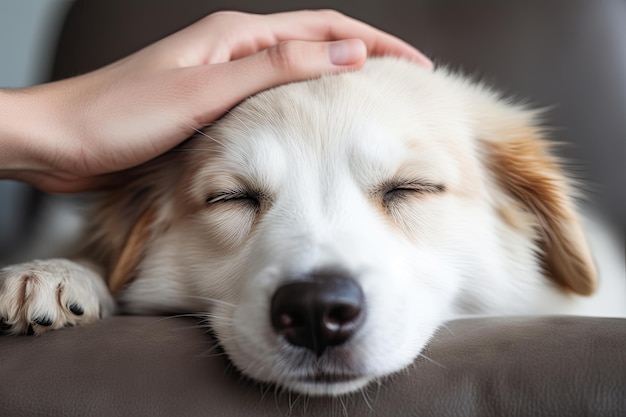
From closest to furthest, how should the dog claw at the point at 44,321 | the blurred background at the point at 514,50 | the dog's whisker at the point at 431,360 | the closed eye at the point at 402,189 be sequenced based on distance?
the dog's whisker at the point at 431,360 → the dog claw at the point at 44,321 → the closed eye at the point at 402,189 → the blurred background at the point at 514,50

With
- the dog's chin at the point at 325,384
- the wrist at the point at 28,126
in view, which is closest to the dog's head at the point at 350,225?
the dog's chin at the point at 325,384

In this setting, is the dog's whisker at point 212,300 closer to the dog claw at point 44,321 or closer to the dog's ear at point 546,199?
the dog claw at point 44,321

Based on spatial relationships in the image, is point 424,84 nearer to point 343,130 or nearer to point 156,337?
point 343,130

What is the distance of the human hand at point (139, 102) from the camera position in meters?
1.41

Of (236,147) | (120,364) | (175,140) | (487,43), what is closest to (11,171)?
(175,140)

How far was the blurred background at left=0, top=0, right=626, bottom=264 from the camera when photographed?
2164 mm

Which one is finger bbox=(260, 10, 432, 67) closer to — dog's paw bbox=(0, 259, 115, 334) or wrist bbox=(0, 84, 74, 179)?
wrist bbox=(0, 84, 74, 179)

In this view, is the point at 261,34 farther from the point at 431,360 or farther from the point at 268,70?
the point at 431,360

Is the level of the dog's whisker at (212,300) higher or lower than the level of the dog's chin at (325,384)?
lower

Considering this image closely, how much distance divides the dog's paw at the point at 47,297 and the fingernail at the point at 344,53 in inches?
29.2

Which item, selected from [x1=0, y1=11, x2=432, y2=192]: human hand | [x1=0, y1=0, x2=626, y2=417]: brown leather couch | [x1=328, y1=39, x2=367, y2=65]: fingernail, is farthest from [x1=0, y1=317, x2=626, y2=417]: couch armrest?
[x1=328, y1=39, x2=367, y2=65]: fingernail

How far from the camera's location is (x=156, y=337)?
1.16m

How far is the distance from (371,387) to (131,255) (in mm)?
786

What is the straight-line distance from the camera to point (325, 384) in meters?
1.02
